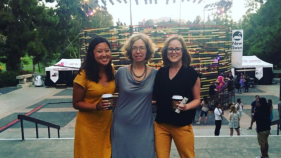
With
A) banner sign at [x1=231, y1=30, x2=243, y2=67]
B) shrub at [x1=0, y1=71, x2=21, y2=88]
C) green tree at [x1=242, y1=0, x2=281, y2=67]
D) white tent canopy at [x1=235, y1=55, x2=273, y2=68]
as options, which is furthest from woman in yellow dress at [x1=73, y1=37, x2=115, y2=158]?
green tree at [x1=242, y1=0, x2=281, y2=67]

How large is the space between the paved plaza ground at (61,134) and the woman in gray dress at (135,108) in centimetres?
193

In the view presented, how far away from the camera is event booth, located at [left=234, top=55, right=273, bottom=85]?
19.3 m

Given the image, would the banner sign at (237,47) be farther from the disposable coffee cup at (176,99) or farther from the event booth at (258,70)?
the disposable coffee cup at (176,99)

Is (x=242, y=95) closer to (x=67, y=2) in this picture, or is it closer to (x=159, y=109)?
(x=159, y=109)

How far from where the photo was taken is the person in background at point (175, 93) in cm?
238

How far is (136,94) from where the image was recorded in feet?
7.63

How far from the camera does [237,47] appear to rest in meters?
14.2

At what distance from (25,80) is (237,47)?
56.1ft

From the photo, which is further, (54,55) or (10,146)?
(54,55)

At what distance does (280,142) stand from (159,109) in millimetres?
3915

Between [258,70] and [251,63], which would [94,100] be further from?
[258,70]

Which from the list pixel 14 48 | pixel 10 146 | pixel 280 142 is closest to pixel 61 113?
pixel 10 146

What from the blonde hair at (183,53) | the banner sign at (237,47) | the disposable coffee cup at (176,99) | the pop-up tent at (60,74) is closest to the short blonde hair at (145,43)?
the blonde hair at (183,53)

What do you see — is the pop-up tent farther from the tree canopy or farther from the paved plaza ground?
the tree canopy
